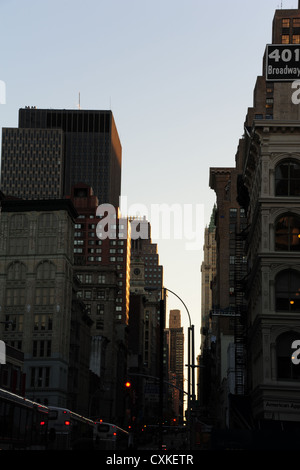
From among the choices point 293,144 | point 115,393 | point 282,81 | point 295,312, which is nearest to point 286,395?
point 295,312

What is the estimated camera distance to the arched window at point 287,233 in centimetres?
5628

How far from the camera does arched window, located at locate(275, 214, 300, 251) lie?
56.3m

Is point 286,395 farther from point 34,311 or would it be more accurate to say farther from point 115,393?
point 115,393

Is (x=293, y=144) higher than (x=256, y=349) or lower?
higher

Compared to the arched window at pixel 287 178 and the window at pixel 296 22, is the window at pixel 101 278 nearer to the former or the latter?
the window at pixel 296 22

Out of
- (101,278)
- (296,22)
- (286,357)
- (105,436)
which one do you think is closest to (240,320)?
(105,436)

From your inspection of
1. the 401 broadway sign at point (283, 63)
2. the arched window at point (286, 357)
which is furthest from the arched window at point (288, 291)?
the 401 broadway sign at point (283, 63)

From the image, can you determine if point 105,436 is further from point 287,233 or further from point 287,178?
point 287,178

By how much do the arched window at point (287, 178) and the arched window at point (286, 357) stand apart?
1019cm

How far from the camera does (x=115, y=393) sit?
604 feet

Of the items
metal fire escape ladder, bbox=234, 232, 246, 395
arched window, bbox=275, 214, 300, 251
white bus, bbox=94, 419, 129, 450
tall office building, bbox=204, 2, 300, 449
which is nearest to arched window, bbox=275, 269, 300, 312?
tall office building, bbox=204, 2, 300, 449

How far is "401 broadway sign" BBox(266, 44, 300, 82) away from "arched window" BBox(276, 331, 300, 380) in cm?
2103

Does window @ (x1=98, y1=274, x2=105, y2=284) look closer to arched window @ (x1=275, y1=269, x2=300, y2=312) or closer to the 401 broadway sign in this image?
the 401 broadway sign

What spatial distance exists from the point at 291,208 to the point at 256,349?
439 inches
